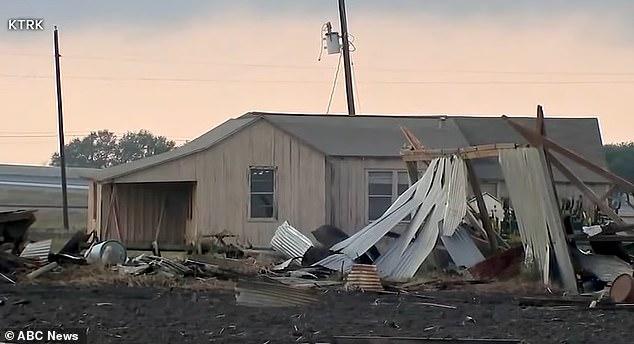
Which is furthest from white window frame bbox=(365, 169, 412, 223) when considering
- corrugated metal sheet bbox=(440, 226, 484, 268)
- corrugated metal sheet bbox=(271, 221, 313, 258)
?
corrugated metal sheet bbox=(440, 226, 484, 268)

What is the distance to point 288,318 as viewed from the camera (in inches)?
531

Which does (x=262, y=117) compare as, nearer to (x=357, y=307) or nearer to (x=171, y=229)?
(x=171, y=229)

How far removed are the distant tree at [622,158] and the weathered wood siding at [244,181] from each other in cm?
3816

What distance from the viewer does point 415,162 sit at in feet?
74.0

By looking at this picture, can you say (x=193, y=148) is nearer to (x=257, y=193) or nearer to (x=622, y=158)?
(x=257, y=193)

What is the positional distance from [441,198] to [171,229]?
11.1 m

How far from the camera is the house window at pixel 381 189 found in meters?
26.3

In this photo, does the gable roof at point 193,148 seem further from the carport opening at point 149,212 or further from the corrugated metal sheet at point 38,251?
the corrugated metal sheet at point 38,251

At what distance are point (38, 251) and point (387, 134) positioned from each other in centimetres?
1034

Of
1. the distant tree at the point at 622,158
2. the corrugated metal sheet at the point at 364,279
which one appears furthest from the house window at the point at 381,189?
the distant tree at the point at 622,158

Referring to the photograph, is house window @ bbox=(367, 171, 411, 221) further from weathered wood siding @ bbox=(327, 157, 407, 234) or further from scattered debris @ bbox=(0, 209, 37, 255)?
scattered debris @ bbox=(0, 209, 37, 255)

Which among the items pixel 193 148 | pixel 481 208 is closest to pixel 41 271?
pixel 193 148

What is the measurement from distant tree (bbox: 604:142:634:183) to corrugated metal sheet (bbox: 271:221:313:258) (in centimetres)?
4087

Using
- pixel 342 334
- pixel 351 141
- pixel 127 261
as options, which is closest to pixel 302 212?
pixel 351 141
